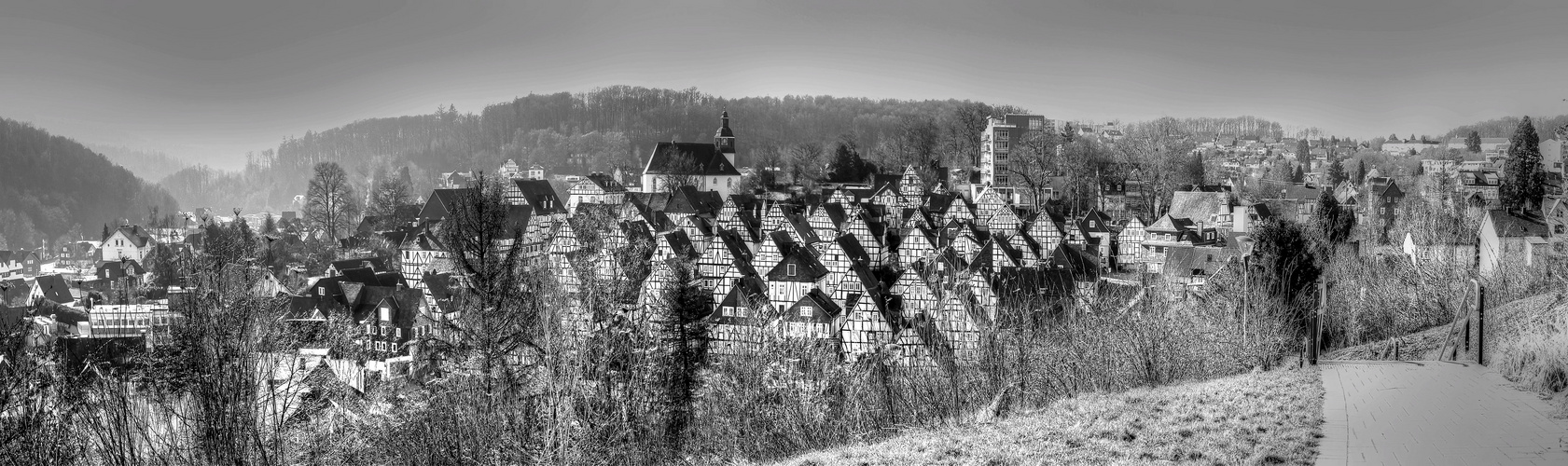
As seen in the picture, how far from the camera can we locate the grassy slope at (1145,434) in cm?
725

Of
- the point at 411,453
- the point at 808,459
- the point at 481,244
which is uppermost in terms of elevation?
the point at 481,244

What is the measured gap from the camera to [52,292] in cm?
3869

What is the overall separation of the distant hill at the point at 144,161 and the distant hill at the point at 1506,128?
297ft

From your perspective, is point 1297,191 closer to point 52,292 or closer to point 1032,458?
point 1032,458

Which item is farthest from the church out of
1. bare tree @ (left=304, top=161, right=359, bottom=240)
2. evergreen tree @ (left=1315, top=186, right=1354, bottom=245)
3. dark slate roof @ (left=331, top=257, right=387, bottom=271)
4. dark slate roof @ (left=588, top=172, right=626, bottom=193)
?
evergreen tree @ (left=1315, top=186, right=1354, bottom=245)

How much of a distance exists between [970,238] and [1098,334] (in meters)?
18.6

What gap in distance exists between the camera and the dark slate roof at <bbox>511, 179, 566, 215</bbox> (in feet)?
159

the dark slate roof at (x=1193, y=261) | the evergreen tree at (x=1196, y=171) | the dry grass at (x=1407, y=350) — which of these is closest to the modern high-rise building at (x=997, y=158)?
the evergreen tree at (x=1196, y=171)

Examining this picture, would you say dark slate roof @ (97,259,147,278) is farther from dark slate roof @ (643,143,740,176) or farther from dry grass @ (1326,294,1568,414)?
dry grass @ (1326,294,1568,414)

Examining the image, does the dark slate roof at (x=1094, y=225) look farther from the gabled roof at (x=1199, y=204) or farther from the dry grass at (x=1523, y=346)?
the dry grass at (x=1523, y=346)

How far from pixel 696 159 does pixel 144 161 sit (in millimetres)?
62381

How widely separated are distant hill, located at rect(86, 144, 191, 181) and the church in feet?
181

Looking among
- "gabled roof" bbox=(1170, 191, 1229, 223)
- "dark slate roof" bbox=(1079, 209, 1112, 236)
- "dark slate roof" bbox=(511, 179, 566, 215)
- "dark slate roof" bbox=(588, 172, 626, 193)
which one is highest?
"dark slate roof" bbox=(588, 172, 626, 193)

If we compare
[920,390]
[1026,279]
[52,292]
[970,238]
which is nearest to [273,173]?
[52,292]
